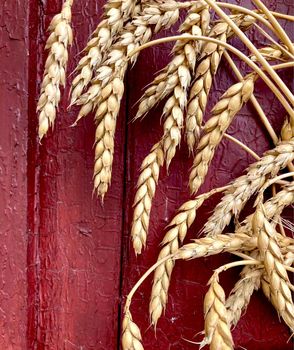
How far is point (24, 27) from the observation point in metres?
1.07

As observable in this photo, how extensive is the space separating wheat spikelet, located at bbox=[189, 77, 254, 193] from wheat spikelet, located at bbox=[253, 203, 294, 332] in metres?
0.13

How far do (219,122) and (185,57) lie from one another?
0.41ft

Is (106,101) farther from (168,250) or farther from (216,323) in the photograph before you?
(216,323)

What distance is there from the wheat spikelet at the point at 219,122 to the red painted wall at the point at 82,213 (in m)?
0.12

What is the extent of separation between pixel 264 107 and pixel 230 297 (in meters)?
0.37

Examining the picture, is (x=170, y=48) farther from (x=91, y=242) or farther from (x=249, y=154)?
(x=91, y=242)

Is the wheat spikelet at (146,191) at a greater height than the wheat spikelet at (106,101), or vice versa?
the wheat spikelet at (106,101)

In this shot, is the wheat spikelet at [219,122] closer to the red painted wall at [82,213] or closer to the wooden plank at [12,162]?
the red painted wall at [82,213]

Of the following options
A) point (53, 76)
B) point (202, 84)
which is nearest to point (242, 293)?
point (202, 84)

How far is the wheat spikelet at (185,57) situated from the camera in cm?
94

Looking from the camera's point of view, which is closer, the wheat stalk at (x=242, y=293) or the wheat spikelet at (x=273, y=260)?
the wheat spikelet at (x=273, y=260)

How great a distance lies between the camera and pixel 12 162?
1068mm

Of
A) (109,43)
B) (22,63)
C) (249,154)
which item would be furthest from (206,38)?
(22,63)

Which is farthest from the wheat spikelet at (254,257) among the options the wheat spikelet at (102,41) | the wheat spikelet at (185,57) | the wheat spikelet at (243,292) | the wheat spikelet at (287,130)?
the wheat spikelet at (102,41)
